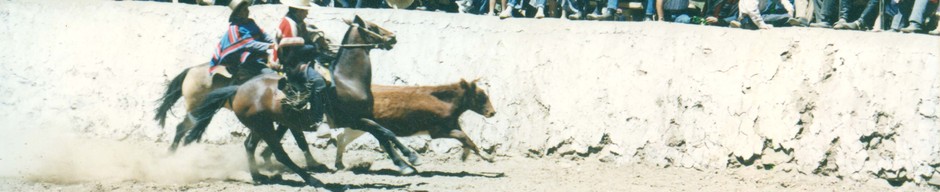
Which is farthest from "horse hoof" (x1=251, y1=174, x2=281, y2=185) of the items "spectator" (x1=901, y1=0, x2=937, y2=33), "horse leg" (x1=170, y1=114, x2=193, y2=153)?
"spectator" (x1=901, y1=0, x2=937, y2=33)

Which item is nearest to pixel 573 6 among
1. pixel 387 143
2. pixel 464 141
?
pixel 464 141

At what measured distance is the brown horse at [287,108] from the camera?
11.6m

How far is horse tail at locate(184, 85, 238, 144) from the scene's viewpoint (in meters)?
11.8

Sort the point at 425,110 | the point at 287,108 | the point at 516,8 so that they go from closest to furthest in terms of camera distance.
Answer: the point at 287,108
the point at 425,110
the point at 516,8

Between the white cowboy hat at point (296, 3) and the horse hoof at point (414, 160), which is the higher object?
the white cowboy hat at point (296, 3)

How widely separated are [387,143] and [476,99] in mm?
1269

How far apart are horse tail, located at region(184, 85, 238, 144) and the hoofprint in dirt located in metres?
0.47

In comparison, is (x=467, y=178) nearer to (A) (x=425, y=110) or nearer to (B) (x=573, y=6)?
(A) (x=425, y=110)

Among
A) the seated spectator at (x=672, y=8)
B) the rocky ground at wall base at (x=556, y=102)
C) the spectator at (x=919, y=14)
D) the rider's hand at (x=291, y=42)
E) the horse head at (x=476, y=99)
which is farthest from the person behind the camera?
the seated spectator at (x=672, y=8)

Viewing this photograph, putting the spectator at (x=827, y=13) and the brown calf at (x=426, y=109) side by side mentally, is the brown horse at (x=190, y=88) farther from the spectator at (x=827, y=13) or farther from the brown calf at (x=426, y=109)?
the spectator at (x=827, y=13)

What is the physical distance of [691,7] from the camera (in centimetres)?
1425

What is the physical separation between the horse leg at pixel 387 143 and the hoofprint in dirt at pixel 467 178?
0.10m

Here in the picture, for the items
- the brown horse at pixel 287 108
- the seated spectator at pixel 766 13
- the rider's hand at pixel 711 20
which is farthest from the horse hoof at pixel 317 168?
the seated spectator at pixel 766 13

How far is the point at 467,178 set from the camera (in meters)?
12.2
